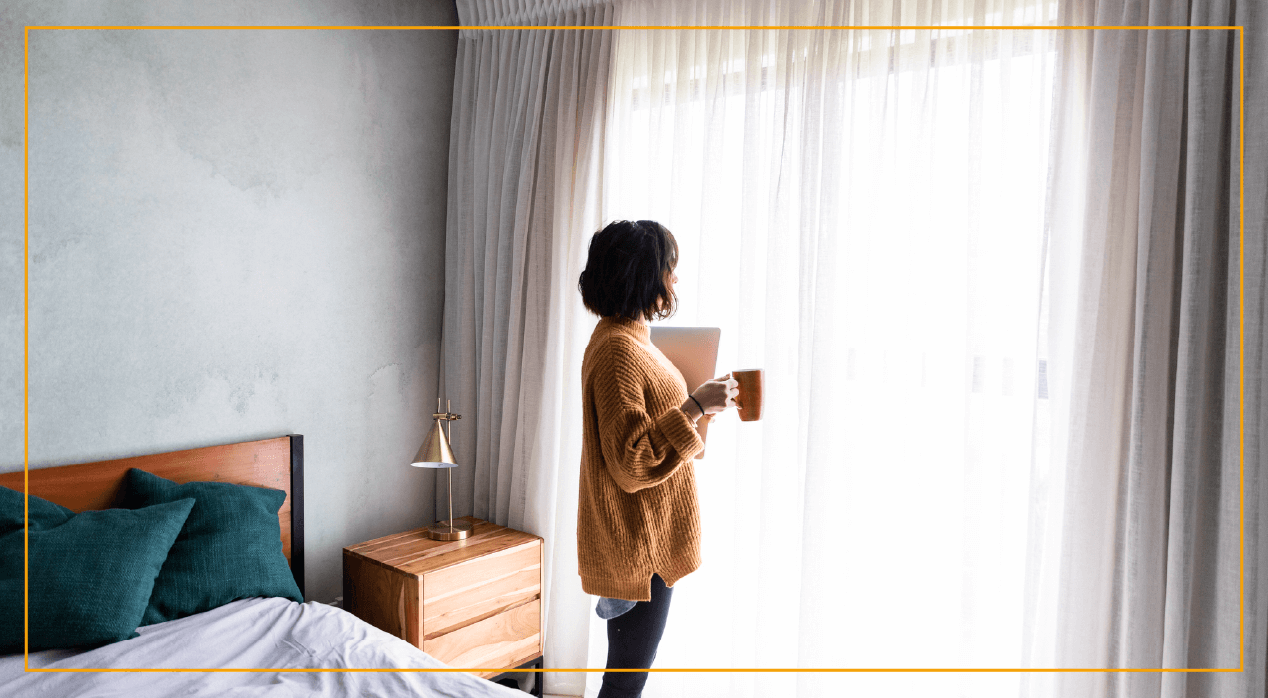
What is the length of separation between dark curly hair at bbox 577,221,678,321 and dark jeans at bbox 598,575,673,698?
25.3 inches

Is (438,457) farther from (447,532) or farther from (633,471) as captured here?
(633,471)

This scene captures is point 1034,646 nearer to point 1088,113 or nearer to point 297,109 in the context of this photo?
point 1088,113

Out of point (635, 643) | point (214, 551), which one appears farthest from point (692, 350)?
point (214, 551)

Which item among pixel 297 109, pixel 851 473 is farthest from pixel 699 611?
pixel 297 109

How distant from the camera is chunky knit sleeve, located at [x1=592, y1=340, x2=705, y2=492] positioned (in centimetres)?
147

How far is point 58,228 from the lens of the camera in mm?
1970

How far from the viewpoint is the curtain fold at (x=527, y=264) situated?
2555mm

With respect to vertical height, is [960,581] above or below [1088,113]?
below

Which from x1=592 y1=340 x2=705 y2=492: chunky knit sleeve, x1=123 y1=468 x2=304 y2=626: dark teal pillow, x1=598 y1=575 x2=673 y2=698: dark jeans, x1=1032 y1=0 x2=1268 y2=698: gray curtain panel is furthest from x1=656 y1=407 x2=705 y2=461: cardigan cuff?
x1=123 y1=468 x2=304 y2=626: dark teal pillow

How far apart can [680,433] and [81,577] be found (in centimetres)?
147

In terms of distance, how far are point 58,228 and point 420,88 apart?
130 centimetres

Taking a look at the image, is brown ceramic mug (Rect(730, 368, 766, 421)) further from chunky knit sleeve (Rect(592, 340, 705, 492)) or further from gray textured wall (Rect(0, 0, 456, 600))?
gray textured wall (Rect(0, 0, 456, 600))

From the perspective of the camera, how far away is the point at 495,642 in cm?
242

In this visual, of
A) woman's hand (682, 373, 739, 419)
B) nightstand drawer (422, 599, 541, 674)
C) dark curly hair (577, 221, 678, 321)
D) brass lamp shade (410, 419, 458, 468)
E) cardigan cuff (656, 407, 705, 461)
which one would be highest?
dark curly hair (577, 221, 678, 321)
